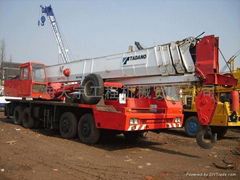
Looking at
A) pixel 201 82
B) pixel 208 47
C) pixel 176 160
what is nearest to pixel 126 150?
pixel 176 160

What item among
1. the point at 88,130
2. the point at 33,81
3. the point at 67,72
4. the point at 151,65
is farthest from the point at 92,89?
the point at 33,81

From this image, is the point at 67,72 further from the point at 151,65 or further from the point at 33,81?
the point at 151,65

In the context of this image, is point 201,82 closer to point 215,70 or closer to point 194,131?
point 215,70

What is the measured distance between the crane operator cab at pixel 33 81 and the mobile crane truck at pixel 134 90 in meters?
0.81

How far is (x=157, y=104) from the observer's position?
7.88 meters

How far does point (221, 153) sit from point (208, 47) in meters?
3.25

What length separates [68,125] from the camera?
893cm

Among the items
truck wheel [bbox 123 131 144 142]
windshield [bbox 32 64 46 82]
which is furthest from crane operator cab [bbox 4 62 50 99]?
truck wheel [bbox 123 131 144 142]

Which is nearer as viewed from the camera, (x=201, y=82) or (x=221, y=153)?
(x=201, y=82)

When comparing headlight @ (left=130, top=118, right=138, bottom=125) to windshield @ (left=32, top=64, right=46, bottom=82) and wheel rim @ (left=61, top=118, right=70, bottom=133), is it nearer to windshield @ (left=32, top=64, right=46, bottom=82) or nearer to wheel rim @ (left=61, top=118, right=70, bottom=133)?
wheel rim @ (left=61, top=118, right=70, bottom=133)

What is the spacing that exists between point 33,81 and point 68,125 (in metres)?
3.78

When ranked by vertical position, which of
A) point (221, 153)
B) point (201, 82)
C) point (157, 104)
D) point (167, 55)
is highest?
point (167, 55)

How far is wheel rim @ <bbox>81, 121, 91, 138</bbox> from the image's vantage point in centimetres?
793

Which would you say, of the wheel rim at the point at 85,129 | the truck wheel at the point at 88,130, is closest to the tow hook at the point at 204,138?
the truck wheel at the point at 88,130
